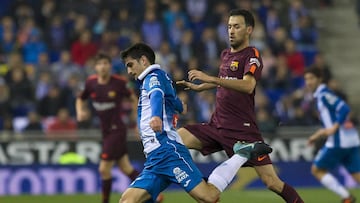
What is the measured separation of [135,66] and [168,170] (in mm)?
1097

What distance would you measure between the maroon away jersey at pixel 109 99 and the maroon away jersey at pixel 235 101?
11.9ft

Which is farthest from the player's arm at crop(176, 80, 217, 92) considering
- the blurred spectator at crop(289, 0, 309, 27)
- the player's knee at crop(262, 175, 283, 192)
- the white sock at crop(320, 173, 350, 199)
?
the blurred spectator at crop(289, 0, 309, 27)

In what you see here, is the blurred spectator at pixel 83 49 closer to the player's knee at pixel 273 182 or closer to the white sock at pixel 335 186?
the white sock at pixel 335 186

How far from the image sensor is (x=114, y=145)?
48.2 feet

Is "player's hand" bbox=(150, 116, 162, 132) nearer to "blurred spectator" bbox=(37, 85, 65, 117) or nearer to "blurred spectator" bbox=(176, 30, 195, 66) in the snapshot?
"blurred spectator" bbox=(37, 85, 65, 117)

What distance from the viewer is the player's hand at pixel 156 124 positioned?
963 cm

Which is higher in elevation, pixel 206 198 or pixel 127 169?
pixel 206 198

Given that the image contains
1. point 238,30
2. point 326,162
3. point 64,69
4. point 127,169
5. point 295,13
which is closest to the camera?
point 238,30

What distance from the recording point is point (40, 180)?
1830 centimetres

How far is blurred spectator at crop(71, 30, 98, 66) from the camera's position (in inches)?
862

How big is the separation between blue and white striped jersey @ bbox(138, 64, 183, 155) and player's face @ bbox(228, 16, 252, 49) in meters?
1.24

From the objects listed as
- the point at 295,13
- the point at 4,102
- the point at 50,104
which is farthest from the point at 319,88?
the point at 295,13

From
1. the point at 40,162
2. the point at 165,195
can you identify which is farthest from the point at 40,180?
the point at 165,195

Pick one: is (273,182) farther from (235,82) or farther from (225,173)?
(235,82)
